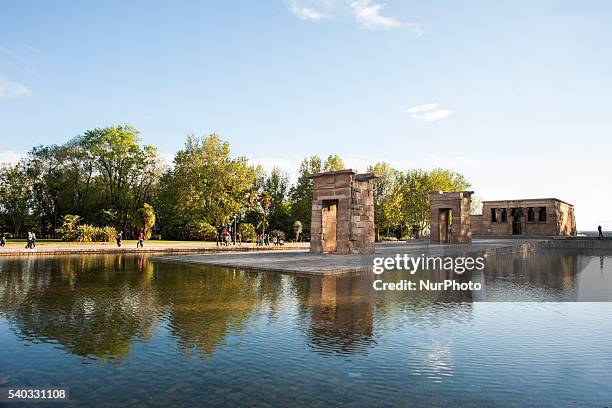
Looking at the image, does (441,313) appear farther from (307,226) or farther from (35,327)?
(307,226)

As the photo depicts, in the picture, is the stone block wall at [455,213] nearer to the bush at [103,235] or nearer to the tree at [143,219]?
the tree at [143,219]

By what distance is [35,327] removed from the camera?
717 cm

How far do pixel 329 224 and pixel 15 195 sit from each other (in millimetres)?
49696

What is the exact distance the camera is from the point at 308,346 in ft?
20.1

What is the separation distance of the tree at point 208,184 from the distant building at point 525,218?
103 feet

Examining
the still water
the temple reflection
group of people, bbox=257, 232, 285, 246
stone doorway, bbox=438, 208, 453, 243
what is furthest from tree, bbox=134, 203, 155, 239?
the temple reflection

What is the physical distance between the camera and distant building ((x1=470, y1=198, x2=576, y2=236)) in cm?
5181

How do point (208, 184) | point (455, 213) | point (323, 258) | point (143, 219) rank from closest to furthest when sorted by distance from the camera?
point (323, 258)
point (455, 213)
point (143, 219)
point (208, 184)

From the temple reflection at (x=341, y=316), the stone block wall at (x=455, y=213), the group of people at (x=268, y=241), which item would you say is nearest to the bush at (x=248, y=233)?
the group of people at (x=268, y=241)

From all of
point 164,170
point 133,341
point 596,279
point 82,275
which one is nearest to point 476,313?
point 133,341

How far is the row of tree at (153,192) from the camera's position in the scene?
165ft

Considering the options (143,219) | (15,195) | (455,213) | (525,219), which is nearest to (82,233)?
(143,219)

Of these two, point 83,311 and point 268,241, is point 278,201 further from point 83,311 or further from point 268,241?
point 83,311

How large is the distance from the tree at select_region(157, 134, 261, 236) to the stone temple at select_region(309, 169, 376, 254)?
26672 mm
